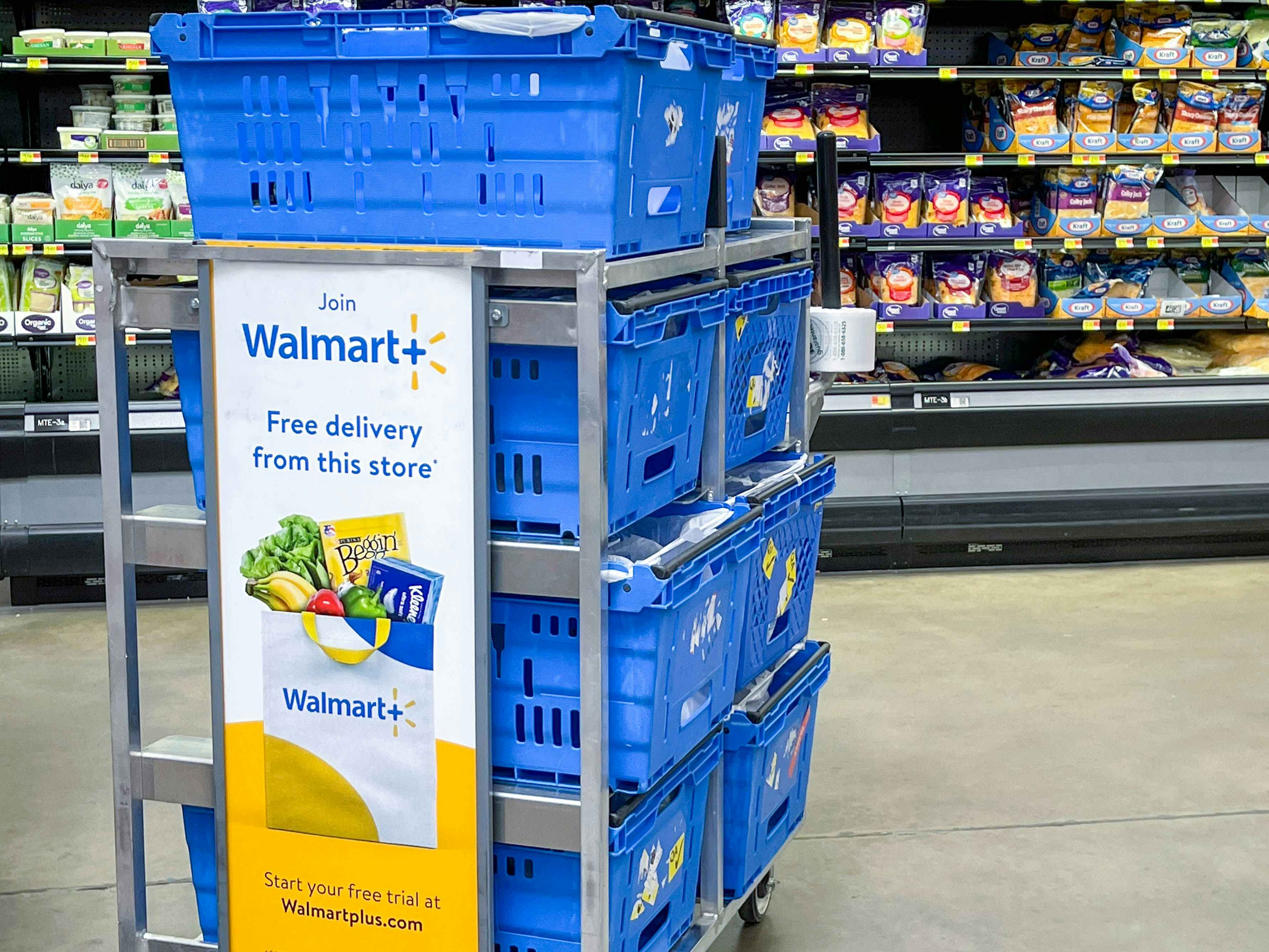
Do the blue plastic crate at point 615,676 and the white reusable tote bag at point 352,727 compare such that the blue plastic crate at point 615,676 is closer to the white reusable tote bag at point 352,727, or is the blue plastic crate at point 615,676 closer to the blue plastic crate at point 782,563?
the white reusable tote bag at point 352,727

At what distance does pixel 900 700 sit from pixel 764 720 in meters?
1.81

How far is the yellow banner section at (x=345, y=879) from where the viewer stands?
A: 2240mm

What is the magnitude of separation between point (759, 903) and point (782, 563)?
0.71 m

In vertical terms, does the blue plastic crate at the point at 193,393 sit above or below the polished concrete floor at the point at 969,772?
above

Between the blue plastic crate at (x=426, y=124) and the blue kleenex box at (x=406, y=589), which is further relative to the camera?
the blue kleenex box at (x=406, y=589)

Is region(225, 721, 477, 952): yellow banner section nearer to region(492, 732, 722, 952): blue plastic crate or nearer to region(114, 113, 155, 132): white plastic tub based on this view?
region(492, 732, 722, 952): blue plastic crate

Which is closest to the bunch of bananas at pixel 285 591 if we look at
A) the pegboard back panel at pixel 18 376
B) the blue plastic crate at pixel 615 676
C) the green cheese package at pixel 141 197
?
the blue plastic crate at pixel 615 676

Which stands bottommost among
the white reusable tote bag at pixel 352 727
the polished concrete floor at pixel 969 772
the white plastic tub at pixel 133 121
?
the polished concrete floor at pixel 969 772

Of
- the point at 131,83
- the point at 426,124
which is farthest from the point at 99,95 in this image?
the point at 426,124

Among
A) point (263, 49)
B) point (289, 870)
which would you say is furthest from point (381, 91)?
point (289, 870)

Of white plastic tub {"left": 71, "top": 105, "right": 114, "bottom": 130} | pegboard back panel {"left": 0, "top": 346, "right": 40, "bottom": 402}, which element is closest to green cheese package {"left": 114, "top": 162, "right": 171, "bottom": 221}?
white plastic tub {"left": 71, "top": 105, "right": 114, "bottom": 130}

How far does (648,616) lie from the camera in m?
2.17

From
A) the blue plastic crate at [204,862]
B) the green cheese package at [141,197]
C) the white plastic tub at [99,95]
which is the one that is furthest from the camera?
the white plastic tub at [99,95]

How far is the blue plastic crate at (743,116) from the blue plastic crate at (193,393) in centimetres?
93
